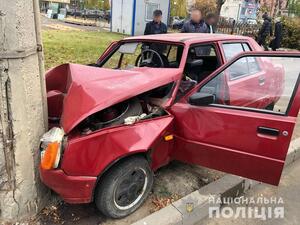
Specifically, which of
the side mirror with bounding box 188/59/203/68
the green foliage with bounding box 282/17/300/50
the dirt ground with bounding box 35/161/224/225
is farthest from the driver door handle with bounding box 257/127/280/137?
the green foliage with bounding box 282/17/300/50

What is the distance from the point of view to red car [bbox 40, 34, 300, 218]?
2596 mm

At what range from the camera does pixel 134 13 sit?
19.8 metres

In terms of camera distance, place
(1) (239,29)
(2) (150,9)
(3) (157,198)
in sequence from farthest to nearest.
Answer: (2) (150,9), (1) (239,29), (3) (157,198)

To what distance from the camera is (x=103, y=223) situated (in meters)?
2.93

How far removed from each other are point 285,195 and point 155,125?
1.86 metres

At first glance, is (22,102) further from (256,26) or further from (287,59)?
(256,26)

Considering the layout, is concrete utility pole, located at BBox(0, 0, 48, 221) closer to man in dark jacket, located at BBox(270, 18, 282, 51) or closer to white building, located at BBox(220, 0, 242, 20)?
man in dark jacket, located at BBox(270, 18, 282, 51)

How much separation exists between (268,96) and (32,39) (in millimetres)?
2224

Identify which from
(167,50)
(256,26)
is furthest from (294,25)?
(167,50)

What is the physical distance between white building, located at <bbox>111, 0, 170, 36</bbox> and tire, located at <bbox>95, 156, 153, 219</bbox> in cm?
1803

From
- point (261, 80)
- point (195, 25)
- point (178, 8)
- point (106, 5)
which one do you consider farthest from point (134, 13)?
point (106, 5)

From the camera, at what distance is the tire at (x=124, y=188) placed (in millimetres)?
2781

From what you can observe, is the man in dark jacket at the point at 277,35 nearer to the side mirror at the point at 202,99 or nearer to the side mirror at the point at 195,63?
the side mirror at the point at 195,63

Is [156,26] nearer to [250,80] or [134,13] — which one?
[250,80]
